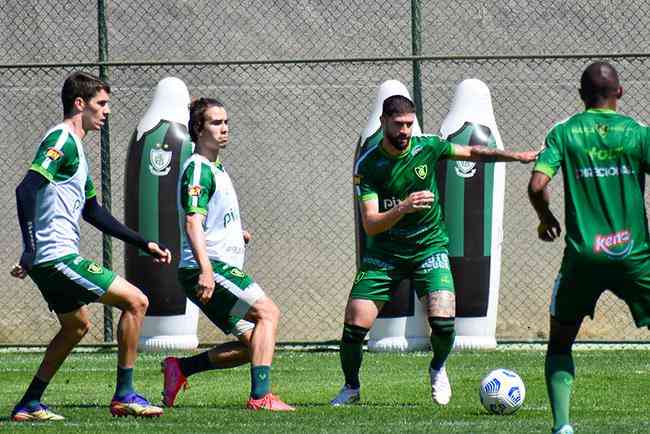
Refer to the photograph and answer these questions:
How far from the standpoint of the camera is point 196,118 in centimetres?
809

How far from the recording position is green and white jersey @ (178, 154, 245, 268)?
7.90 m

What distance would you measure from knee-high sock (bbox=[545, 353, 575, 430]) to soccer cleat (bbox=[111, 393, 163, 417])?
232cm

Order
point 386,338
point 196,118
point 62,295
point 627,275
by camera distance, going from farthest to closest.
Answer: point 386,338
point 196,118
point 62,295
point 627,275

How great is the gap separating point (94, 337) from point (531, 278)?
15.3 ft

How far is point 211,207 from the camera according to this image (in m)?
8.03

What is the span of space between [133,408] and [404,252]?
6.46 ft

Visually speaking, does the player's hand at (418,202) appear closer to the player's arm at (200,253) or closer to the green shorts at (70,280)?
the player's arm at (200,253)

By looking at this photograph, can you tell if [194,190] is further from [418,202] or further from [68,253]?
[418,202]

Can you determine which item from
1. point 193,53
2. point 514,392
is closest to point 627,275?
point 514,392

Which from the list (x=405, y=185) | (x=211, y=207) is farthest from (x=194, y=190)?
(x=405, y=185)

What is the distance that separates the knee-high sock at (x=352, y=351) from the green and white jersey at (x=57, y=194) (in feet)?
6.21

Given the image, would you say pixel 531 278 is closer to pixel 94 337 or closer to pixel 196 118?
pixel 94 337

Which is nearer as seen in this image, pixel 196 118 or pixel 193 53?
pixel 196 118

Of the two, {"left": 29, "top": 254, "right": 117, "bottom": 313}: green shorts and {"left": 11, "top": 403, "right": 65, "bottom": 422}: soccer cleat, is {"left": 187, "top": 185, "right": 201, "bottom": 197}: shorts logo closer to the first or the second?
{"left": 29, "top": 254, "right": 117, "bottom": 313}: green shorts
